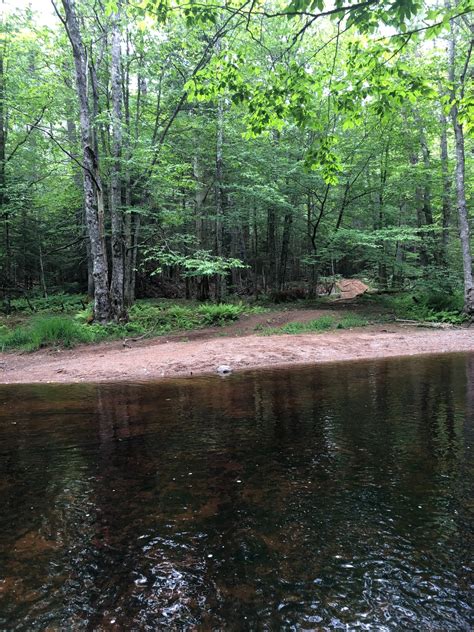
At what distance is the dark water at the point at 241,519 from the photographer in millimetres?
2193

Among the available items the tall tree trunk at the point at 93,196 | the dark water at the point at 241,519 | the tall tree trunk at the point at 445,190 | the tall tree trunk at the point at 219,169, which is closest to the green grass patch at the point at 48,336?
the tall tree trunk at the point at 93,196

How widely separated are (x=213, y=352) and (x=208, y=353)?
173 millimetres

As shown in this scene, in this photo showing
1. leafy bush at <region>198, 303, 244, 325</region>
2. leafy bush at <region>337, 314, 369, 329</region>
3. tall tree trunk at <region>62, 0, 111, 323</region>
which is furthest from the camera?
leafy bush at <region>198, 303, 244, 325</region>

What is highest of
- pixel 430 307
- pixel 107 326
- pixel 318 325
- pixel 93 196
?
pixel 93 196

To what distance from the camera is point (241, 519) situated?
3.06 metres

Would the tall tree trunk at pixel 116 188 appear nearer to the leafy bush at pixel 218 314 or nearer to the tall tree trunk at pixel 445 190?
the leafy bush at pixel 218 314

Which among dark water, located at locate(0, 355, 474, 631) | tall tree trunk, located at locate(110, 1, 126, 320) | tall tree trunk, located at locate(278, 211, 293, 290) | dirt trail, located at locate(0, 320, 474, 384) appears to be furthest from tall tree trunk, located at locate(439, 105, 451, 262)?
dark water, located at locate(0, 355, 474, 631)

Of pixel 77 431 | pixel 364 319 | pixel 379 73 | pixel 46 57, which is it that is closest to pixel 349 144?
pixel 364 319

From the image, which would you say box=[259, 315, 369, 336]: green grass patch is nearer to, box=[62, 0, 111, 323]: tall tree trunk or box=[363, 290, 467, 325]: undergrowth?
box=[363, 290, 467, 325]: undergrowth

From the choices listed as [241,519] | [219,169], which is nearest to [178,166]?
[219,169]

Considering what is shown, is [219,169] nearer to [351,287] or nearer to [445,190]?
[445,190]

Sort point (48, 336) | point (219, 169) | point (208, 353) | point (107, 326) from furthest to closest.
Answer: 1. point (219, 169)
2. point (107, 326)
3. point (48, 336)
4. point (208, 353)

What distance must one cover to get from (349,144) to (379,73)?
15495 millimetres

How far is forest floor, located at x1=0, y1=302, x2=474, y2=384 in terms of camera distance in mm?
9625
